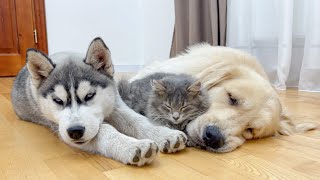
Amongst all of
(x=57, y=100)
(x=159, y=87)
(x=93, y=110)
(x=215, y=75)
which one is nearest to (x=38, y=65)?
(x=57, y=100)

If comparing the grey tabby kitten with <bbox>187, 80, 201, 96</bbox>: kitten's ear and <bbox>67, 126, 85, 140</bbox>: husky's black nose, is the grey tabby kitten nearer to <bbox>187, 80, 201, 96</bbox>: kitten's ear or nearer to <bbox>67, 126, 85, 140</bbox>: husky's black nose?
<bbox>187, 80, 201, 96</bbox>: kitten's ear

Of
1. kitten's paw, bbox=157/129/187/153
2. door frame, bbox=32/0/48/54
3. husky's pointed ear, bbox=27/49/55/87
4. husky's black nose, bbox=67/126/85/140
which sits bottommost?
kitten's paw, bbox=157/129/187/153

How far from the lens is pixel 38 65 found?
4.24 ft

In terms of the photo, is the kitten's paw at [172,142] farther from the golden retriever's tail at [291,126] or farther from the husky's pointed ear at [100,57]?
the golden retriever's tail at [291,126]

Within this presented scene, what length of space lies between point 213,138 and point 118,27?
11.2ft

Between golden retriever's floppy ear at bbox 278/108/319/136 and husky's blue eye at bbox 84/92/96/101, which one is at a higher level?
husky's blue eye at bbox 84/92/96/101

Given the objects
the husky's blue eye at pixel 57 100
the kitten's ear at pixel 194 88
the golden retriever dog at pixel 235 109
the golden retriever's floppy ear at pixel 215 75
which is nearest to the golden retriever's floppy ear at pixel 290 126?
the golden retriever dog at pixel 235 109

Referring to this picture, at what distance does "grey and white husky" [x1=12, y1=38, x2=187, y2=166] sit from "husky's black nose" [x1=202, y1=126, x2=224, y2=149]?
97mm

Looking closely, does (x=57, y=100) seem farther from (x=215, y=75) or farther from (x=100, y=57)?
(x=215, y=75)

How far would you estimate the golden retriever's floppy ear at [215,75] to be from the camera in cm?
161

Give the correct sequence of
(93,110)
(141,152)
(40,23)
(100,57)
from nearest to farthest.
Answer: (141,152), (93,110), (100,57), (40,23)

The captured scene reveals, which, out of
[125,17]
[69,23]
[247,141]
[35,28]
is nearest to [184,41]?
[125,17]

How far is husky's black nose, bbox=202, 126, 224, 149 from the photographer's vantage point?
125 centimetres

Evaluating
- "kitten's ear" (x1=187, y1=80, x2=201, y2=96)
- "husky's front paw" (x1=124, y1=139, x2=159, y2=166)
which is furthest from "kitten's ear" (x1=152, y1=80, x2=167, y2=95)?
"husky's front paw" (x1=124, y1=139, x2=159, y2=166)
